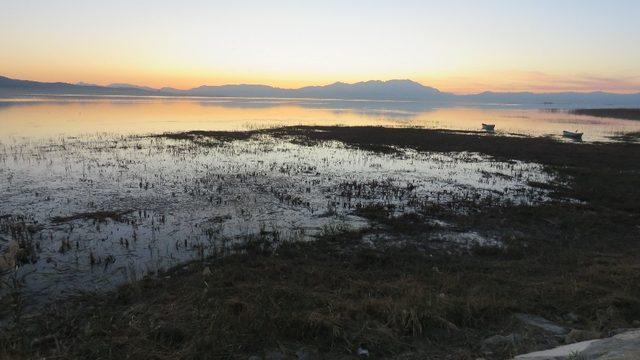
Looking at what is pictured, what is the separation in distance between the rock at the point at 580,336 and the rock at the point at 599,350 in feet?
0.94

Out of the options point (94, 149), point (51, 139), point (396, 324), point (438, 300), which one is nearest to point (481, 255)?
point (438, 300)

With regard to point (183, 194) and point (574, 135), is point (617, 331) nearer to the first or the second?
point (183, 194)

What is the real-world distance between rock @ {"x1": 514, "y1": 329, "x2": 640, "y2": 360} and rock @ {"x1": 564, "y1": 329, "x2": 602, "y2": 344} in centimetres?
29

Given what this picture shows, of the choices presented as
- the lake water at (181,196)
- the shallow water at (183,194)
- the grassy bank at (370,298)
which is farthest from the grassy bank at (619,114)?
the grassy bank at (370,298)

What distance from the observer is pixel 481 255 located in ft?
37.3

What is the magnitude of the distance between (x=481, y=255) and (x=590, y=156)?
24.8 meters

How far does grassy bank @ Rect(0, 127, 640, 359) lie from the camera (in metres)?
6.06

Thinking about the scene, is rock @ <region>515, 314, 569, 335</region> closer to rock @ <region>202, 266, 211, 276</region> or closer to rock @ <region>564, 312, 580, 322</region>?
rock @ <region>564, 312, 580, 322</region>

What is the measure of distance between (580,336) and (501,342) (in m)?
1.23

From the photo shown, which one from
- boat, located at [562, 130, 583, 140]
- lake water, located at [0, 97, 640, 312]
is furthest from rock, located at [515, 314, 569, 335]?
boat, located at [562, 130, 583, 140]

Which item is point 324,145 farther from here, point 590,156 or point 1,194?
point 1,194

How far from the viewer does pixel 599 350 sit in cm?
519

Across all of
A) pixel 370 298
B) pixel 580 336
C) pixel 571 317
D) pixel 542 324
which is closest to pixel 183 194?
pixel 370 298

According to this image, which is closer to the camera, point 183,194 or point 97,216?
point 97,216
